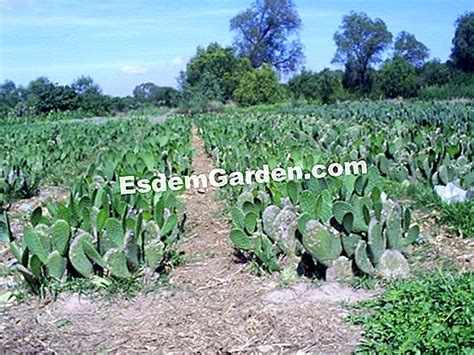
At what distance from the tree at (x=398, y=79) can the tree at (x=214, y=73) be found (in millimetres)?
7341

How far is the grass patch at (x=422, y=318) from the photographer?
2494 mm

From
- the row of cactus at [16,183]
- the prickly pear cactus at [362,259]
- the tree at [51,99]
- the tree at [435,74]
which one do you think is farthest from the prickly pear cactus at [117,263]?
the tree at [51,99]

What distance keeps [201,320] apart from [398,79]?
30280mm

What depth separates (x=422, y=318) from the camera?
8.86 feet

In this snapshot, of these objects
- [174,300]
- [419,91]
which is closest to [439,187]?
[174,300]

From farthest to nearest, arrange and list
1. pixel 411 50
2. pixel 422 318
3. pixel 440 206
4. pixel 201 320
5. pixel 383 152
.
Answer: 1. pixel 411 50
2. pixel 383 152
3. pixel 440 206
4. pixel 201 320
5. pixel 422 318

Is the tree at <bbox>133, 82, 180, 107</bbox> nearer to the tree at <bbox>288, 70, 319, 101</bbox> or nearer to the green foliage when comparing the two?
the tree at <bbox>288, 70, 319, 101</bbox>

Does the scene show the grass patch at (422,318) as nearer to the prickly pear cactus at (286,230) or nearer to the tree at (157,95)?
the prickly pear cactus at (286,230)

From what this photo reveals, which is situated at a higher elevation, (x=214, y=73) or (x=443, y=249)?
(x=214, y=73)

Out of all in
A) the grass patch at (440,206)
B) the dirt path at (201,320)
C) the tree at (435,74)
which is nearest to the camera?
the dirt path at (201,320)

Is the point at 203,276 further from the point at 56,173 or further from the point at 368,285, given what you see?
the point at 56,173

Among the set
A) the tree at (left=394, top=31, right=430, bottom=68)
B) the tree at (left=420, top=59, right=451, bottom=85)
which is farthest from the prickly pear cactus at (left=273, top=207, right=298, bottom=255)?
the tree at (left=420, top=59, right=451, bottom=85)

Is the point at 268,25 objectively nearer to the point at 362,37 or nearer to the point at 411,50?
the point at 362,37

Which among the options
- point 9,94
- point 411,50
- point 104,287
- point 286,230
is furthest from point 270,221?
point 9,94
